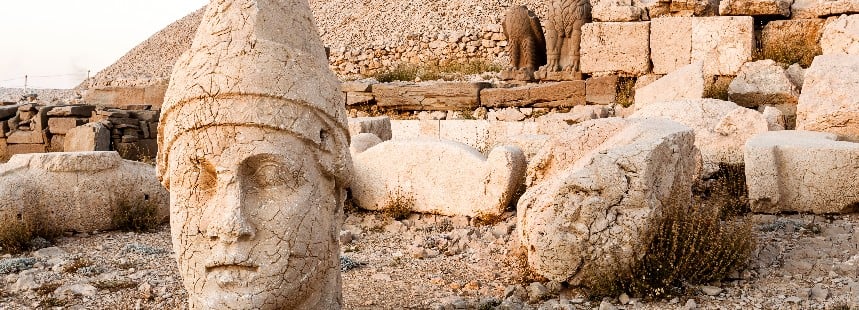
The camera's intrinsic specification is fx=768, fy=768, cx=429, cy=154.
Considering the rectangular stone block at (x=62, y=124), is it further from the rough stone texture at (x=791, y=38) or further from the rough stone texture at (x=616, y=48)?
the rough stone texture at (x=791, y=38)

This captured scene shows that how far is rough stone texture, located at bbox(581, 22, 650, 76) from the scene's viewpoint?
11.8 meters

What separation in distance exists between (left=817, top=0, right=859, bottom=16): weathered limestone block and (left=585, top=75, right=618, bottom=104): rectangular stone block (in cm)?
297

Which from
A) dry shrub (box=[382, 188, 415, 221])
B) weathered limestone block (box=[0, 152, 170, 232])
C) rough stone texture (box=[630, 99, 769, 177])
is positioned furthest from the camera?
rough stone texture (box=[630, 99, 769, 177])

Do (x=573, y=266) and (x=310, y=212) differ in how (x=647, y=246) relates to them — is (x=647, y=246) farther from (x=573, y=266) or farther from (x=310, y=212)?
(x=310, y=212)

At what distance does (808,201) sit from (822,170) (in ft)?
0.85

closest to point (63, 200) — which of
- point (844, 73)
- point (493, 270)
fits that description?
point (493, 270)

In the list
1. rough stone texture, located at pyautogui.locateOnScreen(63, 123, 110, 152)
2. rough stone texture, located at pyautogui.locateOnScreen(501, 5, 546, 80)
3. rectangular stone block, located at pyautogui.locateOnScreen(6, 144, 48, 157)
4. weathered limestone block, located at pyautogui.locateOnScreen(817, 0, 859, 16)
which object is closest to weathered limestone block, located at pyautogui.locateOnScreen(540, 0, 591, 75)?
rough stone texture, located at pyautogui.locateOnScreen(501, 5, 546, 80)

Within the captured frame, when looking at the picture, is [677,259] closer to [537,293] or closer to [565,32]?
[537,293]

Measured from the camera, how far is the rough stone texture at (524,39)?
1279cm

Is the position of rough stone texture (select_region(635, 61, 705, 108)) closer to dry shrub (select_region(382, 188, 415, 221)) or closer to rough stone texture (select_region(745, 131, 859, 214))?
rough stone texture (select_region(745, 131, 859, 214))

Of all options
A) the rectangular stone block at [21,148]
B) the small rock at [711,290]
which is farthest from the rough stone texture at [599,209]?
the rectangular stone block at [21,148]

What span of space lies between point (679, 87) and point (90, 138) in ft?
28.8

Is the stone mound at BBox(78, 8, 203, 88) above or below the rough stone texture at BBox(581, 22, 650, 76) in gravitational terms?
above

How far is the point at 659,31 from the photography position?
11.6 meters
